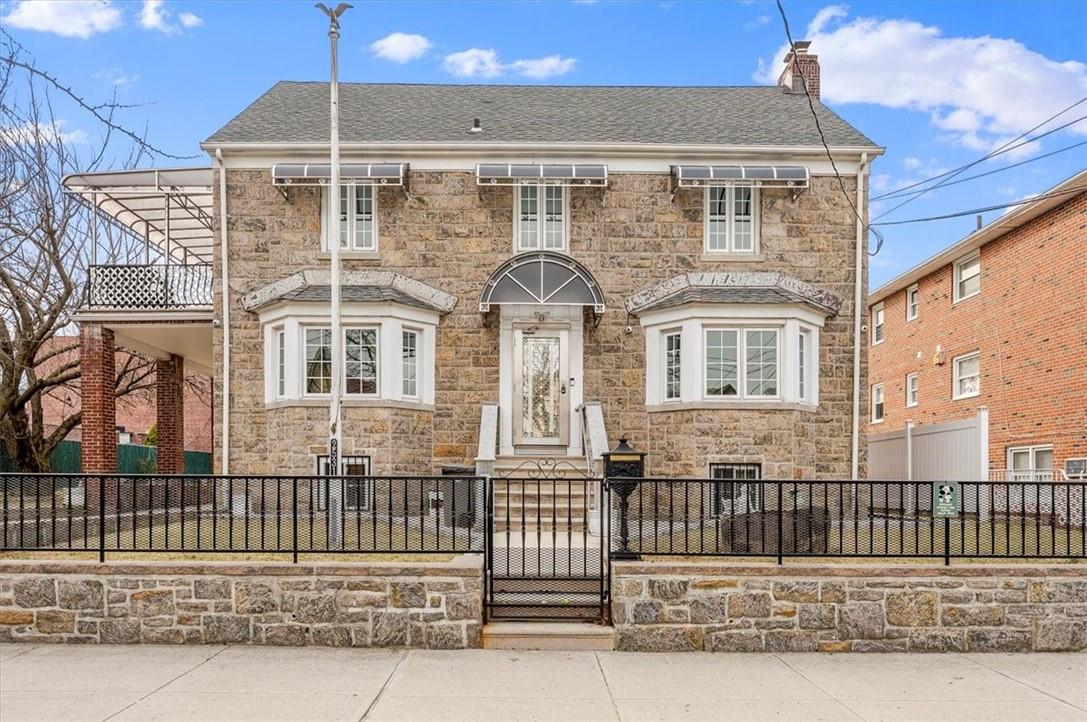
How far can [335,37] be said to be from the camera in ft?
36.2

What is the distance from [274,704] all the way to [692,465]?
9.04m

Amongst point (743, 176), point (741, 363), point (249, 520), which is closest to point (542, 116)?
point (743, 176)

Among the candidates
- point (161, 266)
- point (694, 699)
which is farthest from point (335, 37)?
point (694, 699)

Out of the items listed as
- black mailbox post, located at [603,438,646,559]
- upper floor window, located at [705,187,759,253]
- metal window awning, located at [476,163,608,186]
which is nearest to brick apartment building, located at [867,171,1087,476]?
upper floor window, located at [705,187,759,253]

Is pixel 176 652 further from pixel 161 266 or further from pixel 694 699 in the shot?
pixel 161 266

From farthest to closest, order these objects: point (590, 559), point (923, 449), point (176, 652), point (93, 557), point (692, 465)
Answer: point (923, 449) → point (692, 465) → point (590, 559) → point (93, 557) → point (176, 652)

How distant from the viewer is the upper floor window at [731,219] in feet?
48.5

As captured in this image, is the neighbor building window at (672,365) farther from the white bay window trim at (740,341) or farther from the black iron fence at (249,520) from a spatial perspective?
the black iron fence at (249,520)

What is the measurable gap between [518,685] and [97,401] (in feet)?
39.2

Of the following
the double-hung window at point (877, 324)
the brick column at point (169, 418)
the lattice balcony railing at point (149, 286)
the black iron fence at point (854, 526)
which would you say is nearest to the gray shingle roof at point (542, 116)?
the lattice balcony railing at point (149, 286)

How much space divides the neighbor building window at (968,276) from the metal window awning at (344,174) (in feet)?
47.9

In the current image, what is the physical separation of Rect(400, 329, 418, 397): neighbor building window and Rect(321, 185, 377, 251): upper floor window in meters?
1.74

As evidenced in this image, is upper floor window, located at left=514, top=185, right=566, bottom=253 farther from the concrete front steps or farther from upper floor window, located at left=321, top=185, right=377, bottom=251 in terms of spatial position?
the concrete front steps

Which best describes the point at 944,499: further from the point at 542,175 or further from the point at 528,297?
the point at 542,175
